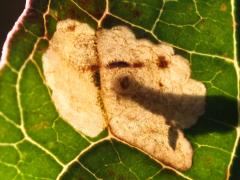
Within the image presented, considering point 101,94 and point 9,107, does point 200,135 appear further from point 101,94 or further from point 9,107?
point 9,107

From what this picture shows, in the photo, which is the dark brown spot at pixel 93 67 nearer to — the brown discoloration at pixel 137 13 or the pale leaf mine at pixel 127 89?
the pale leaf mine at pixel 127 89

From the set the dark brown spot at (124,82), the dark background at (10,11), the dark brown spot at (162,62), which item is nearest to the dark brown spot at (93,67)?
the dark brown spot at (124,82)

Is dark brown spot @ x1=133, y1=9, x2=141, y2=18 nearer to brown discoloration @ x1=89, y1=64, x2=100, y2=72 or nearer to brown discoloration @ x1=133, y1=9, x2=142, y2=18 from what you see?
brown discoloration @ x1=133, y1=9, x2=142, y2=18

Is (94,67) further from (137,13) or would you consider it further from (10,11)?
(10,11)

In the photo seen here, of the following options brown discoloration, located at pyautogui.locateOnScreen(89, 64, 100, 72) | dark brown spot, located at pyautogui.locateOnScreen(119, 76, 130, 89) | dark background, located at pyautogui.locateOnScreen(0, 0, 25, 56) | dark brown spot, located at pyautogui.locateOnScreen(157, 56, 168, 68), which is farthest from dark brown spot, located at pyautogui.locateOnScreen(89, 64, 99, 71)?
dark background, located at pyautogui.locateOnScreen(0, 0, 25, 56)

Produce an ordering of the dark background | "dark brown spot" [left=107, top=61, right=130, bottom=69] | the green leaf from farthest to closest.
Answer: the dark background → "dark brown spot" [left=107, top=61, right=130, bottom=69] → the green leaf

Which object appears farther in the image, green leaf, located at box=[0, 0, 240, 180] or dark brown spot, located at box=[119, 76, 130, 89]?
dark brown spot, located at box=[119, 76, 130, 89]
